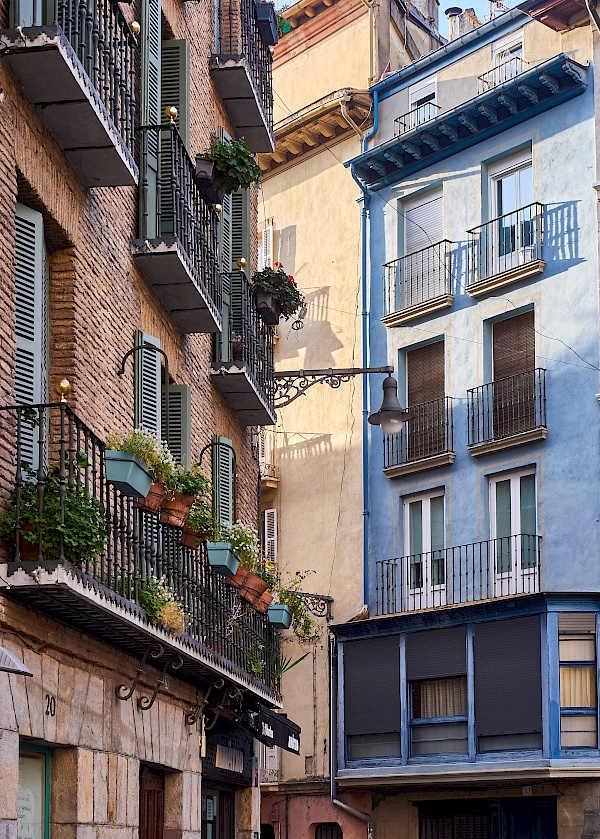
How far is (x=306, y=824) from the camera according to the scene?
32.5 meters

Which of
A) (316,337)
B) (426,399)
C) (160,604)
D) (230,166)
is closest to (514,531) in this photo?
(426,399)

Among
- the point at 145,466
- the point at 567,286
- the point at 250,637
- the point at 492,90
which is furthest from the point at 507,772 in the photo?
the point at 145,466

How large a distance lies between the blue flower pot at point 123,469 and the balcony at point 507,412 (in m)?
17.9

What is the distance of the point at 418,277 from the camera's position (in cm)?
3256

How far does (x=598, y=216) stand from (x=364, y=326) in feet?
21.8

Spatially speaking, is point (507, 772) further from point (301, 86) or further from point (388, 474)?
point (301, 86)

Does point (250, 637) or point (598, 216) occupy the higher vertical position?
point (598, 216)

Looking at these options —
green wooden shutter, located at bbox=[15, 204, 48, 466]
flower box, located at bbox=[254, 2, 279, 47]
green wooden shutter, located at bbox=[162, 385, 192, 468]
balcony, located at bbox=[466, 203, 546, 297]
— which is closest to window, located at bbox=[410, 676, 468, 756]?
balcony, located at bbox=[466, 203, 546, 297]

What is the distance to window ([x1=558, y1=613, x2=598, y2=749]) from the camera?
26.9m

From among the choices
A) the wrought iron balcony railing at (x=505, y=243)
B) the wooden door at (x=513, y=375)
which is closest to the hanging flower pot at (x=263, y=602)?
the wooden door at (x=513, y=375)

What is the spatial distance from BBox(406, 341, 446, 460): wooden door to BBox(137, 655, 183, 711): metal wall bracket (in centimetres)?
1709

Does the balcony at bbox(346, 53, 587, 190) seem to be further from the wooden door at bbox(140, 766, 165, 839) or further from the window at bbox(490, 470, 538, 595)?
the wooden door at bbox(140, 766, 165, 839)

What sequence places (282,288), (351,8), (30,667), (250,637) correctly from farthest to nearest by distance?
(351,8)
(282,288)
(250,637)
(30,667)

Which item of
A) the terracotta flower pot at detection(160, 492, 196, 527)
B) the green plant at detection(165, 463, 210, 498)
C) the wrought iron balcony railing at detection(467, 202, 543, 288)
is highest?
the wrought iron balcony railing at detection(467, 202, 543, 288)
